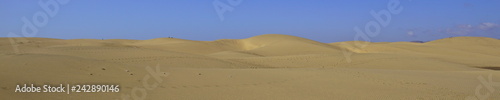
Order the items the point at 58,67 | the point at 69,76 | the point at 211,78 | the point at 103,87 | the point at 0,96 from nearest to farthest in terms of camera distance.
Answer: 1. the point at 0,96
2. the point at 103,87
3. the point at 69,76
4. the point at 58,67
5. the point at 211,78

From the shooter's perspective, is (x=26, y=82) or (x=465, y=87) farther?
(x=465, y=87)

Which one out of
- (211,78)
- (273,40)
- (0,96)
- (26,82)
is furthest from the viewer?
(273,40)

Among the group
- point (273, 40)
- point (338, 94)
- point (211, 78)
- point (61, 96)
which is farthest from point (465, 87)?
point (273, 40)

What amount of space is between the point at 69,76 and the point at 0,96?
2156mm

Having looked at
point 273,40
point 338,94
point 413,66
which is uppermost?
point 273,40

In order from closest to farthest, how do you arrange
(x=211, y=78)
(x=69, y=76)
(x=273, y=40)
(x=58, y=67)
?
(x=69, y=76), (x=58, y=67), (x=211, y=78), (x=273, y=40)

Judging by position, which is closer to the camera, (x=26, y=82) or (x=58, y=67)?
(x=26, y=82)

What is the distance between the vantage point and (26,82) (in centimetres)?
707

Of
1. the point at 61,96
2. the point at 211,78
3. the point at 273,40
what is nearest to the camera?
the point at 61,96

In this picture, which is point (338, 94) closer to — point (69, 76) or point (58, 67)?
point (69, 76)

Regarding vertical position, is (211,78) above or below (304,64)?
below

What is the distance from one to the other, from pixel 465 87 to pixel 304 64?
965cm

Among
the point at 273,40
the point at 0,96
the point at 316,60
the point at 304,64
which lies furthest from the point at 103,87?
the point at 273,40

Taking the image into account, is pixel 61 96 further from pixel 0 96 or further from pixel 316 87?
pixel 316 87
